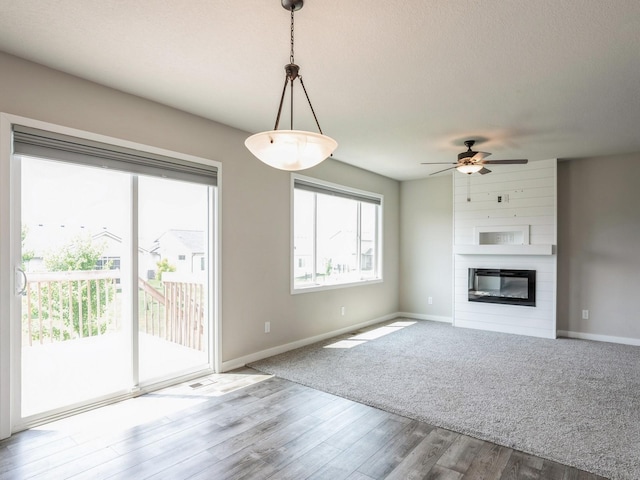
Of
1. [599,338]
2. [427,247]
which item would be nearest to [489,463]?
[599,338]

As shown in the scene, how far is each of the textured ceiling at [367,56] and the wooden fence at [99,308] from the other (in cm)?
164

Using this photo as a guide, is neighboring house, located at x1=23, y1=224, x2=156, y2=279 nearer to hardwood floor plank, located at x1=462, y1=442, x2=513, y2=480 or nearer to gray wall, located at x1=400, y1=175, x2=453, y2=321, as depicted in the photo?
hardwood floor plank, located at x1=462, y1=442, x2=513, y2=480

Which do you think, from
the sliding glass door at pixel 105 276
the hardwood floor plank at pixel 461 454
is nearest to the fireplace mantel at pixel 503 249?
the hardwood floor plank at pixel 461 454

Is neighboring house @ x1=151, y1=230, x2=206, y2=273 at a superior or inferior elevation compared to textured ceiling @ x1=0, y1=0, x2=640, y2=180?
inferior

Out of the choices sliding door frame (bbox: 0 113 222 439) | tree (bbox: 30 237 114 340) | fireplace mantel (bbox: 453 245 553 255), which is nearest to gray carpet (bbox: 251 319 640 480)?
fireplace mantel (bbox: 453 245 553 255)

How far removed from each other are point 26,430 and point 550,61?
451cm

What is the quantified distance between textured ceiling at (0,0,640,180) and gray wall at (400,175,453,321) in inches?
107

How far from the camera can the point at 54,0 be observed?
1.95 meters

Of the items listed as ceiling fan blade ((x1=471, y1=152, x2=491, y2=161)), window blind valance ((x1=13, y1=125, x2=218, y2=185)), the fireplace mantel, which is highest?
ceiling fan blade ((x1=471, y1=152, x2=491, y2=161))

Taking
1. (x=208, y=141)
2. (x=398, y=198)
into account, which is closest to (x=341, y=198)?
(x=398, y=198)

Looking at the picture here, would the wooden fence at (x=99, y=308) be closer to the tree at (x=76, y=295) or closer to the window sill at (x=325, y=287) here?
the tree at (x=76, y=295)

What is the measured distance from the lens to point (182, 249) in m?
3.69

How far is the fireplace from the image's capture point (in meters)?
5.55

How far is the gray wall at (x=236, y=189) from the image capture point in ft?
8.92
